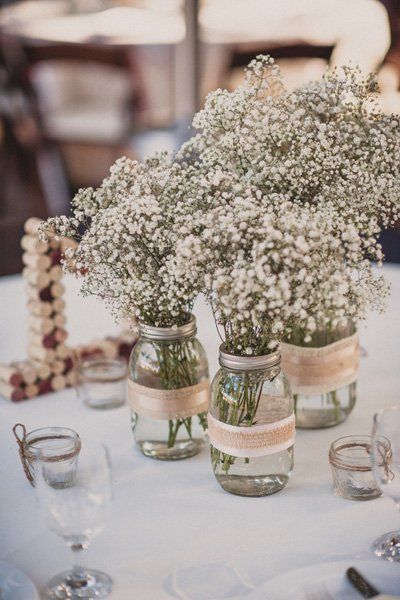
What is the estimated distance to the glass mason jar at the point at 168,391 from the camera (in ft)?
5.02

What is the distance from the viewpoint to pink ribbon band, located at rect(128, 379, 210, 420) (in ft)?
5.01

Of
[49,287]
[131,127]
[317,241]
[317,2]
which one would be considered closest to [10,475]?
[49,287]

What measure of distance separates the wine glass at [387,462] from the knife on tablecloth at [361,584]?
0.09m

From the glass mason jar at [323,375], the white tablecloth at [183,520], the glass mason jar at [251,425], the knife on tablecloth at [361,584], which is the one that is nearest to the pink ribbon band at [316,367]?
the glass mason jar at [323,375]

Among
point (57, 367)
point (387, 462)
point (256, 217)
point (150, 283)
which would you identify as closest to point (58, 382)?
point (57, 367)

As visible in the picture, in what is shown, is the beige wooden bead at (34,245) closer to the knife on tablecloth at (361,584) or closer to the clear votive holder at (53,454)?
the clear votive holder at (53,454)

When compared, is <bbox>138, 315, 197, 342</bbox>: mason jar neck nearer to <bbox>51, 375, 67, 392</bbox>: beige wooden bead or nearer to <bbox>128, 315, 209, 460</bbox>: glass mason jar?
<bbox>128, 315, 209, 460</bbox>: glass mason jar

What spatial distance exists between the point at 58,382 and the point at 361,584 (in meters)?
1.04

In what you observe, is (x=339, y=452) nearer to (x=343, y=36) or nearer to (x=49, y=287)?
(x=49, y=287)

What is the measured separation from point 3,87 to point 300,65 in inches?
103

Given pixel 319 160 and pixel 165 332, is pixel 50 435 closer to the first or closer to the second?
pixel 165 332

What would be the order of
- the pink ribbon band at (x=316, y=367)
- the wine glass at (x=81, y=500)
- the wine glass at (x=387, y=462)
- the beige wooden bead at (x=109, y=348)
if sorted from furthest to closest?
1. the beige wooden bead at (x=109, y=348)
2. the pink ribbon band at (x=316, y=367)
3. the wine glass at (x=387, y=462)
4. the wine glass at (x=81, y=500)

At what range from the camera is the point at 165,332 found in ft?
4.96

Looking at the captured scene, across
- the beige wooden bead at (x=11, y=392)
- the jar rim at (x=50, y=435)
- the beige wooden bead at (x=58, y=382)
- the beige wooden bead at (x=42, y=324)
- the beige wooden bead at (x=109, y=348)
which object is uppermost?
the jar rim at (x=50, y=435)
